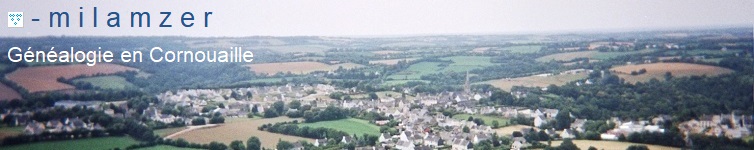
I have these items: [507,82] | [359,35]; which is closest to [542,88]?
[507,82]

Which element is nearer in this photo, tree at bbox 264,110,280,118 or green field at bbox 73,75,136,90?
green field at bbox 73,75,136,90

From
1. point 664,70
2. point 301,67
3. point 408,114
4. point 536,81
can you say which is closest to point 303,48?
point 301,67

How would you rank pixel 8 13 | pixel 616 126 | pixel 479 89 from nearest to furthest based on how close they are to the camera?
pixel 8 13 < pixel 616 126 < pixel 479 89

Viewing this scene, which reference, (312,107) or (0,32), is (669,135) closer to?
(312,107)

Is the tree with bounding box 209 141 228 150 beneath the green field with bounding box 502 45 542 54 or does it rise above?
beneath

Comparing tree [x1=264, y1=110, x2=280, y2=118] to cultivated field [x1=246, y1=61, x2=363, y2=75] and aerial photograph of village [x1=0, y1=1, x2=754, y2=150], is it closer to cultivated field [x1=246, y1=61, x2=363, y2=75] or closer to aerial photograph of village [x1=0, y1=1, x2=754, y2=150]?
aerial photograph of village [x1=0, y1=1, x2=754, y2=150]

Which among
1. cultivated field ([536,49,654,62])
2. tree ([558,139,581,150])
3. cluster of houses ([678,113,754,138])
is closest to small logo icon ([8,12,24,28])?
tree ([558,139,581,150])

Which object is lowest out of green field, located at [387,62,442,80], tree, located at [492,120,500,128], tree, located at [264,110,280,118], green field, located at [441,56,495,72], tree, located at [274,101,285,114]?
tree, located at [492,120,500,128]
